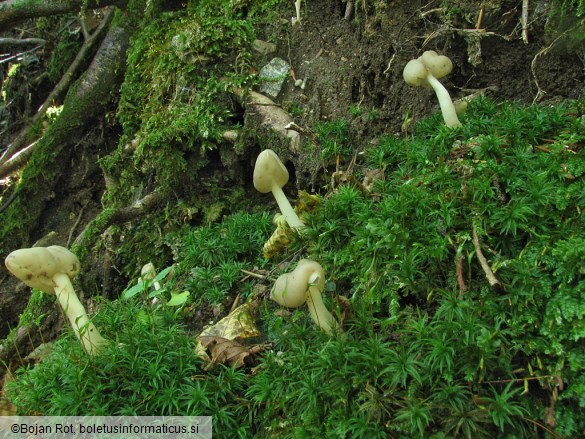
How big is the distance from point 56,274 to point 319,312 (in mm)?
1650

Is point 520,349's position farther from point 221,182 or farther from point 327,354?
point 221,182

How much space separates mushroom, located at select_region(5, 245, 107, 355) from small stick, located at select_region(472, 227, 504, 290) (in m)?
2.19

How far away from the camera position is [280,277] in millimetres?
2830

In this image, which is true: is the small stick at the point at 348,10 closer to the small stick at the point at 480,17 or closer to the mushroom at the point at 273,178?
the small stick at the point at 480,17

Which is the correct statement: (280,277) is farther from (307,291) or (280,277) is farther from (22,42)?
(22,42)

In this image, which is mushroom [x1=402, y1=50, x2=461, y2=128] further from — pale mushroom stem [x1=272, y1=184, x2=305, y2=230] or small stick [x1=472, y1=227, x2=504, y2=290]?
pale mushroom stem [x1=272, y1=184, x2=305, y2=230]

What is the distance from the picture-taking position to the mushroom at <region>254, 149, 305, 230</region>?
3.46m

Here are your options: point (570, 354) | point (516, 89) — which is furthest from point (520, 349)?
point (516, 89)

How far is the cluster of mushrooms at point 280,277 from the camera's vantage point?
9.02 ft

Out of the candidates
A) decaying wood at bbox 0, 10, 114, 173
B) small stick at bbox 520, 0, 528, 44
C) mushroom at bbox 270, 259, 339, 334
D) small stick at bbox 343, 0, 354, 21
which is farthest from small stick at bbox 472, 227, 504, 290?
decaying wood at bbox 0, 10, 114, 173

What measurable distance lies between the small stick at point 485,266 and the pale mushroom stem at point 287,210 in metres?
1.19

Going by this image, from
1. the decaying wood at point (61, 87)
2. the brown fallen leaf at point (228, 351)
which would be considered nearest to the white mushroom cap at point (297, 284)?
the brown fallen leaf at point (228, 351)

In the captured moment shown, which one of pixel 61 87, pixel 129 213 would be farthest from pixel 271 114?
pixel 61 87

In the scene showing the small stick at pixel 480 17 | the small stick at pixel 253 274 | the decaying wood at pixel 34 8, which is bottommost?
the small stick at pixel 253 274
